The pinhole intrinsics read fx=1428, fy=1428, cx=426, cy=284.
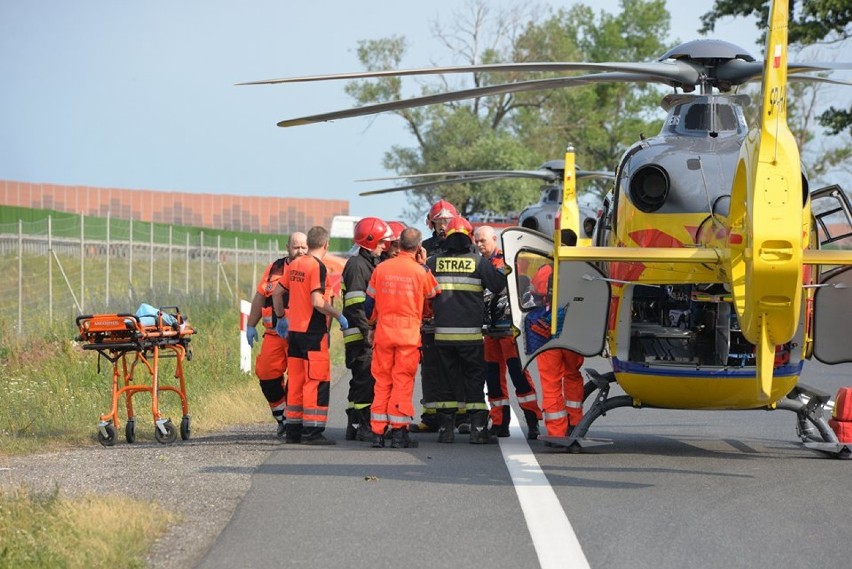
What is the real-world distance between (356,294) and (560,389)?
2250 millimetres

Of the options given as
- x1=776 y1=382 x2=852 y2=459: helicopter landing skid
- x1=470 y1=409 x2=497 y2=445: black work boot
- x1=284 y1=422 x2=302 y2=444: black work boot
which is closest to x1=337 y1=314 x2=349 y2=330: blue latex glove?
x1=284 y1=422 x2=302 y2=444: black work boot

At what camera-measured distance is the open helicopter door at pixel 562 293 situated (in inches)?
450

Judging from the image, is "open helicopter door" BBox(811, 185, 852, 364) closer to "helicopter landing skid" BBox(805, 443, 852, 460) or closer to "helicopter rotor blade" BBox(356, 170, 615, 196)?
"helicopter landing skid" BBox(805, 443, 852, 460)

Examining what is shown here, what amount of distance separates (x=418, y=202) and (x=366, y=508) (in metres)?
A: 59.3

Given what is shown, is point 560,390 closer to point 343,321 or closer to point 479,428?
point 479,428

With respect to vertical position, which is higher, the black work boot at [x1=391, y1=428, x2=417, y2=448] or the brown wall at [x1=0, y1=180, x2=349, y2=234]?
the brown wall at [x1=0, y1=180, x2=349, y2=234]

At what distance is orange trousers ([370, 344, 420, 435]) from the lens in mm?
12297

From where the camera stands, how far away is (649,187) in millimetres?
11555

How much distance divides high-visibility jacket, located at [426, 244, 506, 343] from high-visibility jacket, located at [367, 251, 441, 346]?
294 mm

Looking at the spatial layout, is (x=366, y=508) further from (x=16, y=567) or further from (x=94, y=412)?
(x=94, y=412)

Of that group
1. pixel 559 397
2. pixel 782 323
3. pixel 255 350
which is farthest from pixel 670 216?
pixel 255 350

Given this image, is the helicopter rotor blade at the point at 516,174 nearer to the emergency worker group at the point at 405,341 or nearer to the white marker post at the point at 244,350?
the white marker post at the point at 244,350

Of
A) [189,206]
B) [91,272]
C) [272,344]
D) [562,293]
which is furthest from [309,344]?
[189,206]

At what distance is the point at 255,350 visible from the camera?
68.5ft
